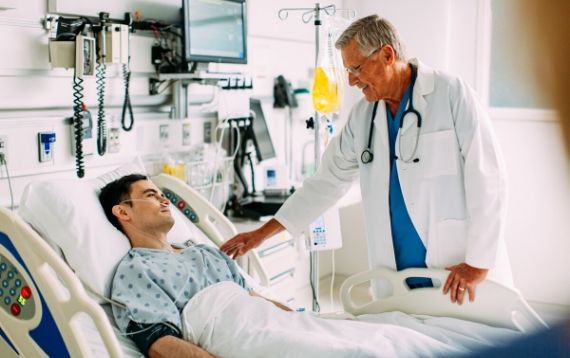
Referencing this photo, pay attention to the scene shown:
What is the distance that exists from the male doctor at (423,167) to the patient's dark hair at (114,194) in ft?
2.65

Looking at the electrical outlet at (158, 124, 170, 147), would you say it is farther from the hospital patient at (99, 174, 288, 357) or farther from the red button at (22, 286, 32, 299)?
the red button at (22, 286, 32, 299)

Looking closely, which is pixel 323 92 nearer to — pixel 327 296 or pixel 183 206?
pixel 183 206

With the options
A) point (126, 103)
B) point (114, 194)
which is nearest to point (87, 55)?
point (126, 103)

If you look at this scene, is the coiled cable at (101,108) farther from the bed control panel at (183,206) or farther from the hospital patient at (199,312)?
the hospital patient at (199,312)

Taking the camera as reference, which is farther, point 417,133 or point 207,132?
point 207,132

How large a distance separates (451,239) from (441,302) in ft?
0.66

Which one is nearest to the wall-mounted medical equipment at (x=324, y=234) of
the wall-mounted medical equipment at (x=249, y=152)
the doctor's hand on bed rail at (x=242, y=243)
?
the wall-mounted medical equipment at (x=249, y=152)

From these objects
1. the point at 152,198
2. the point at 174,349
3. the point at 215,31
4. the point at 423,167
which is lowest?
the point at 174,349

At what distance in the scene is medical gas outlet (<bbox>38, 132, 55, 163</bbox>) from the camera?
2.44 m

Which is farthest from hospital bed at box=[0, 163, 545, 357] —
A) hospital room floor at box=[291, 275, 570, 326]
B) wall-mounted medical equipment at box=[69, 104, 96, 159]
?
hospital room floor at box=[291, 275, 570, 326]

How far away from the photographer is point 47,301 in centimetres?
163

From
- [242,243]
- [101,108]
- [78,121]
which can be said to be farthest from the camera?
[101,108]

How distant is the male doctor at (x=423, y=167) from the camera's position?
203 cm

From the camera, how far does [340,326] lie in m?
1.92
